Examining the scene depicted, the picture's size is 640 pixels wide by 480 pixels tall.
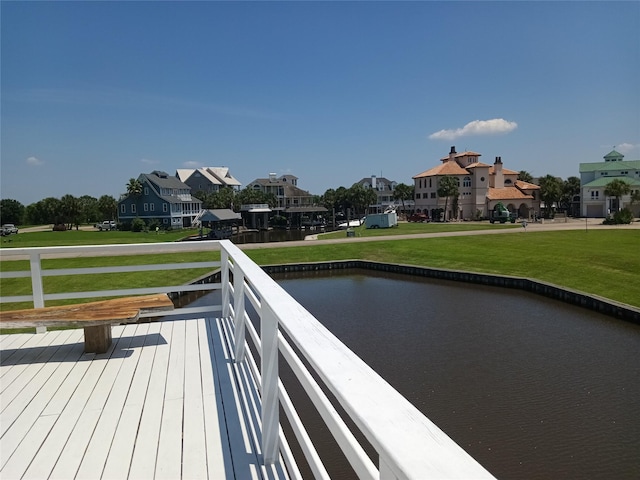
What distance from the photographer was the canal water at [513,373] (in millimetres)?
6484

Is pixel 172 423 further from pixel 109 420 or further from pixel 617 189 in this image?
pixel 617 189

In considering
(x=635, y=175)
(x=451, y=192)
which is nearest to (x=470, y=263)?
(x=451, y=192)

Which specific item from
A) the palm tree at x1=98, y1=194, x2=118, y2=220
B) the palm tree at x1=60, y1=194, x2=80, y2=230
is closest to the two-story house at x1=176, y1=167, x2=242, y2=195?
the palm tree at x1=98, y1=194, x2=118, y2=220

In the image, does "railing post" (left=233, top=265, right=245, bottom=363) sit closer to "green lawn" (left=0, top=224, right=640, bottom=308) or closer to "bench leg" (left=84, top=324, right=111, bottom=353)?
"bench leg" (left=84, top=324, right=111, bottom=353)

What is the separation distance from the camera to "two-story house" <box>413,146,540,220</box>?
5675 centimetres

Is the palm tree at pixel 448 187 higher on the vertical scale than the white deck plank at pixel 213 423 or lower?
higher

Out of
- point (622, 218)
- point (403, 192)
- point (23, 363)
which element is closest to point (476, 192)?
point (403, 192)

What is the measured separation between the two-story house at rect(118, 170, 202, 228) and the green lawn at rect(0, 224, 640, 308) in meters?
30.5

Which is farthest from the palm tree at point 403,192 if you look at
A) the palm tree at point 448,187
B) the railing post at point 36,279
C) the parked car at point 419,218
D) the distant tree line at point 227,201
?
the railing post at point 36,279

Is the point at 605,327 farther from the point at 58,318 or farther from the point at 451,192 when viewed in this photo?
the point at 451,192

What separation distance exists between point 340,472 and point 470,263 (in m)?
17.5

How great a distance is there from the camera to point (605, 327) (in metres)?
12.2

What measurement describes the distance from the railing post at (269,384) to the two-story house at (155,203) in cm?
5398

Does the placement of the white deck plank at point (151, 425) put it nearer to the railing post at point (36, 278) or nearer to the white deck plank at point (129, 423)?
→ the white deck plank at point (129, 423)
